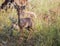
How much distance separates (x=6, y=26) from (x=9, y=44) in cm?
21

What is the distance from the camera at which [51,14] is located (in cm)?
528

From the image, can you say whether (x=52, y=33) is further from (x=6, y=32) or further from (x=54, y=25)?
(x=6, y=32)

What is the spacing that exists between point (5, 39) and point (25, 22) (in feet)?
1.01

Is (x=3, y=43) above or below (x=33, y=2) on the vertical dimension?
below

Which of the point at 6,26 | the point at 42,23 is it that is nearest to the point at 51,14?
the point at 42,23

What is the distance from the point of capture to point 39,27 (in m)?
5.15

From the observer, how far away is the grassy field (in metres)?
5.10

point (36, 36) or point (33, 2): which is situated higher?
point (33, 2)

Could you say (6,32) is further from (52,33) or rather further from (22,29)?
(52,33)

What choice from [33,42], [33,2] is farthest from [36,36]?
[33,2]

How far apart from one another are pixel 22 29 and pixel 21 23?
74 mm

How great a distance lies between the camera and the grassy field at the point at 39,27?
5.10 m

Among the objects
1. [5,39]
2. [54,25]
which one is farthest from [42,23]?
[5,39]

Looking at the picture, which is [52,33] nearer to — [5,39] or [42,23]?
[42,23]
